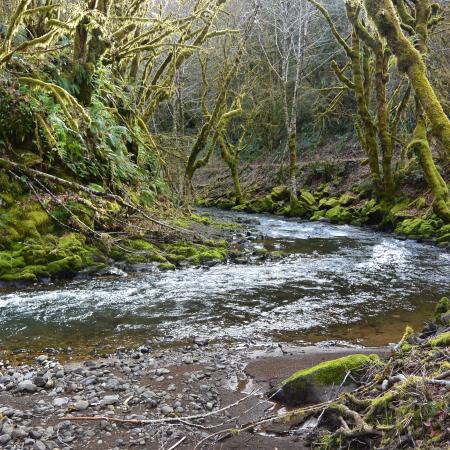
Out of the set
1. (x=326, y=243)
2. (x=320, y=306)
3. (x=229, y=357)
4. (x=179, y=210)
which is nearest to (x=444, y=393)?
(x=229, y=357)

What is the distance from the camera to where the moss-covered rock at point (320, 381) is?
419cm

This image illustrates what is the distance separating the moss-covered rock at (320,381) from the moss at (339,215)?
630 inches

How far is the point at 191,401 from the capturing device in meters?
A: 4.45

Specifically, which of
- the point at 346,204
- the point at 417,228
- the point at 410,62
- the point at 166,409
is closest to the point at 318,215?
the point at 346,204

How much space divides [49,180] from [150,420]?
7.45 meters

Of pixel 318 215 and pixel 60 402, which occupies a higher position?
pixel 60 402

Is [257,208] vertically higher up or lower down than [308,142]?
lower down

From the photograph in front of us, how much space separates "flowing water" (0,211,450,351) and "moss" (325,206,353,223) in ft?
26.5

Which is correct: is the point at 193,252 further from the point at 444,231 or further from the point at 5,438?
the point at 5,438

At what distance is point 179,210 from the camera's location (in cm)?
1551

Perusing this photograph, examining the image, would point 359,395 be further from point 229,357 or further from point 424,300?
point 424,300

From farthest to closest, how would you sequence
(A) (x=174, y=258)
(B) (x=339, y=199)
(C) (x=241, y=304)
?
(B) (x=339, y=199) → (A) (x=174, y=258) → (C) (x=241, y=304)

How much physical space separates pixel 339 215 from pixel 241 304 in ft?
43.5

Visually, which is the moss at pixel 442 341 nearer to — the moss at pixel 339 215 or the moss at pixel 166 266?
the moss at pixel 166 266
